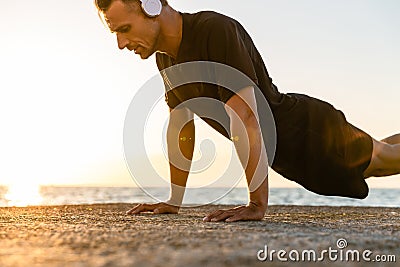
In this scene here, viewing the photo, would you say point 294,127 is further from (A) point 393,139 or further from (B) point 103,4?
(B) point 103,4

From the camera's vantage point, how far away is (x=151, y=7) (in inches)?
117

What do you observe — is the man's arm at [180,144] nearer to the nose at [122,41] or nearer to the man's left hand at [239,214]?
the nose at [122,41]

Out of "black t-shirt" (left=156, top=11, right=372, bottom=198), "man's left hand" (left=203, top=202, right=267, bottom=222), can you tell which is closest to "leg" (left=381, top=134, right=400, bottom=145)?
"black t-shirt" (left=156, top=11, right=372, bottom=198)

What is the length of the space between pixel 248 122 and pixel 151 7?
784mm

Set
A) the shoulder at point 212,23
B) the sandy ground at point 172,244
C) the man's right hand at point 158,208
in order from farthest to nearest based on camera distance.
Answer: the man's right hand at point 158,208
the shoulder at point 212,23
the sandy ground at point 172,244

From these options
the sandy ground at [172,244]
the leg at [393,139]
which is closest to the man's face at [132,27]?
the sandy ground at [172,244]

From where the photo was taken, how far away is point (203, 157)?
3400 millimetres

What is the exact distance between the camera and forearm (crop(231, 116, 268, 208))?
105 inches

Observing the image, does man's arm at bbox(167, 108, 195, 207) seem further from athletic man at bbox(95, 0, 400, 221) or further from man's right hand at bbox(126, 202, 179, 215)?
man's right hand at bbox(126, 202, 179, 215)

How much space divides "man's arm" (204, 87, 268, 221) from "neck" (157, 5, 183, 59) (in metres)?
0.51

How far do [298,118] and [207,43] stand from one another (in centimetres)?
74

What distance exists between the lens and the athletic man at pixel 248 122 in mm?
2750

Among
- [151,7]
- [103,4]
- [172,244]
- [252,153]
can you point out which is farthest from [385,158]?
[172,244]

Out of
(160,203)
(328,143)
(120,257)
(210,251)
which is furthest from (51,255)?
(328,143)
